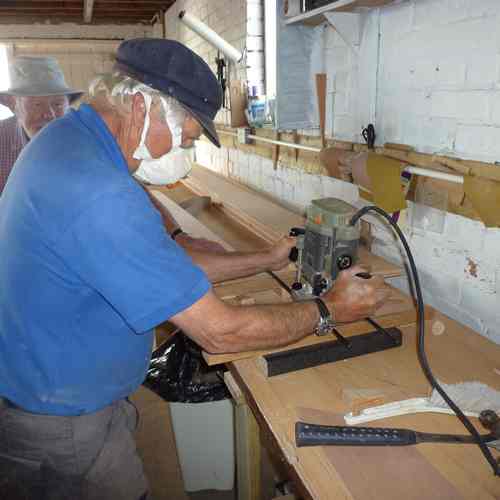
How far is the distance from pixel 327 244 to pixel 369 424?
0.52 meters

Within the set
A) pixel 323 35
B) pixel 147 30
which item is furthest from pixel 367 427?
pixel 147 30

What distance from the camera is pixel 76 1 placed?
575 cm

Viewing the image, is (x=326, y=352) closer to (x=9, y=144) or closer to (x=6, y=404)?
(x=6, y=404)

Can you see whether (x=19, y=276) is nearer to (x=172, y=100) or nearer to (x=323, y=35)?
(x=172, y=100)

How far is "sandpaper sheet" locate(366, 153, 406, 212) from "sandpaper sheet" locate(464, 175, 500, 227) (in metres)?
0.28

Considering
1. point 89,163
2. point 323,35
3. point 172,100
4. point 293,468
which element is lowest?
point 293,468

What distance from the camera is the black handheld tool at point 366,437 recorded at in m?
0.94

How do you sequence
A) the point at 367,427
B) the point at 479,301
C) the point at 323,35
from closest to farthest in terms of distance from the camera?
the point at 367,427
the point at 479,301
the point at 323,35

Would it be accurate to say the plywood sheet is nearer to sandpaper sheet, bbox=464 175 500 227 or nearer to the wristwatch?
the wristwatch

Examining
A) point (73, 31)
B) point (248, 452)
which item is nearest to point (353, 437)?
point (248, 452)

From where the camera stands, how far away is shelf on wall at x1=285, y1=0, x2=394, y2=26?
1.66 meters

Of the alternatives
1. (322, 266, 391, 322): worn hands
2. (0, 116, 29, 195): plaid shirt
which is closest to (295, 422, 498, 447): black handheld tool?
(322, 266, 391, 322): worn hands

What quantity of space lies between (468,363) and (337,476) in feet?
2.02

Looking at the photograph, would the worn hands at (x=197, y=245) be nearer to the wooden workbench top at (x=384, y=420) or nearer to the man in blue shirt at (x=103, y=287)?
the man in blue shirt at (x=103, y=287)
